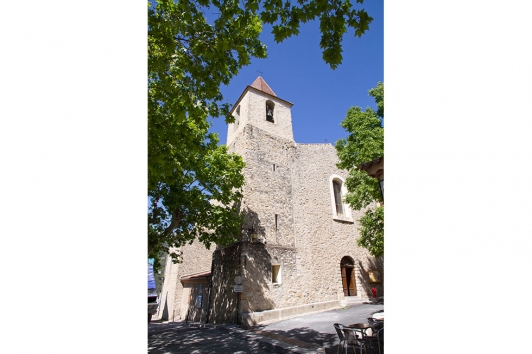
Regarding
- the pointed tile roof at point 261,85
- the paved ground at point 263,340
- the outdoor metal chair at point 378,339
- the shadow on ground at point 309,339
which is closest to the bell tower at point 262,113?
the pointed tile roof at point 261,85

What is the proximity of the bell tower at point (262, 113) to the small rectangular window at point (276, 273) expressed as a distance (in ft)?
21.9

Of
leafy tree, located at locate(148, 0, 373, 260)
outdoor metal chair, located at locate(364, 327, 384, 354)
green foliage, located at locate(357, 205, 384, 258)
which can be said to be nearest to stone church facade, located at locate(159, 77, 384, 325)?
green foliage, located at locate(357, 205, 384, 258)

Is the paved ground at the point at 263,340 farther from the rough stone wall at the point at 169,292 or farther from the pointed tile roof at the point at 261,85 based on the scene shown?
the pointed tile roof at the point at 261,85

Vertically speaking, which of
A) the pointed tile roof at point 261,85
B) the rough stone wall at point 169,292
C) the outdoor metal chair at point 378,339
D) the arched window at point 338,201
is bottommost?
the rough stone wall at point 169,292

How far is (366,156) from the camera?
9.20 m

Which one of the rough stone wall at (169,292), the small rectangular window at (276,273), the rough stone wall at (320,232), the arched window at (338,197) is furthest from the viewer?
the rough stone wall at (169,292)

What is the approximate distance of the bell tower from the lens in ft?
51.2

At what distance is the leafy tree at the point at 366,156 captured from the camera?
914 centimetres

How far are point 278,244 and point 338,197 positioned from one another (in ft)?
17.7

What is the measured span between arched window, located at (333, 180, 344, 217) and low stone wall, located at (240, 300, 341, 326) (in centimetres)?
477

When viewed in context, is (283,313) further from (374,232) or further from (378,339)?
(378,339)

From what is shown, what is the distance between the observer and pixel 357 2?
3.46m

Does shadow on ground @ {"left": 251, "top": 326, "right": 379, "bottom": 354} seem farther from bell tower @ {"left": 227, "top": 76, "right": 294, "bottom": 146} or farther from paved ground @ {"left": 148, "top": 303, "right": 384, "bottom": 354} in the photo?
bell tower @ {"left": 227, "top": 76, "right": 294, "bottom": 146}
